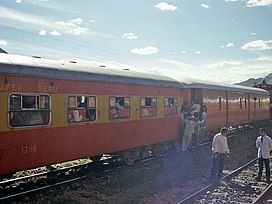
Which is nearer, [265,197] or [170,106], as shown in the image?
[265,197]

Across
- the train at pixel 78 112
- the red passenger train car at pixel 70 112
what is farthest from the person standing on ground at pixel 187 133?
the red passenger train car at pixel 70 112

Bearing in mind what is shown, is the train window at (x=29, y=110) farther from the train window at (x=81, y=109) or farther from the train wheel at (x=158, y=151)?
the train wheel at (x=158, y=151)

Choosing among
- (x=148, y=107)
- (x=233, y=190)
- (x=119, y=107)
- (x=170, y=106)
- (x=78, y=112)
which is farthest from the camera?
(x=170, y=106)

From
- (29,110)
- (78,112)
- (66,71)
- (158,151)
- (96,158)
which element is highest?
(66,71)

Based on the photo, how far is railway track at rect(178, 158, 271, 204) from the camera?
941cm

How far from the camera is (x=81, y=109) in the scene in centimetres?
1026

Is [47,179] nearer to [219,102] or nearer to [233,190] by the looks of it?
[233,190]

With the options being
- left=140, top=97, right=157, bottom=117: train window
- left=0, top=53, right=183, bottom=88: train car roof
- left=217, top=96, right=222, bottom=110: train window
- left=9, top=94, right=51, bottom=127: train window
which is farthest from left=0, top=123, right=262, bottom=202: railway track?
left=217, top=96, right=222, bottom=110: train window

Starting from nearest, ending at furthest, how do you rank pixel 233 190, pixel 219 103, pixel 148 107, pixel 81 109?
pixel 81 109 → pixel 233 190 → pixel 148 107 → pixel 219 103

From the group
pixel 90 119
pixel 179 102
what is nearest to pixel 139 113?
pixel 90 119

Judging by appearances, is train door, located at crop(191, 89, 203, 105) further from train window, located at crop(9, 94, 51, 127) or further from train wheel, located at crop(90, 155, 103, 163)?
train window, located at crop(9, 94, 51, 127)

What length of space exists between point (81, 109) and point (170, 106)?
20.2 ft

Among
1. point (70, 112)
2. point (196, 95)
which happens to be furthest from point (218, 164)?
point (196, 95)

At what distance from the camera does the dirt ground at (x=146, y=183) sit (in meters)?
9.16
